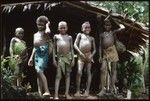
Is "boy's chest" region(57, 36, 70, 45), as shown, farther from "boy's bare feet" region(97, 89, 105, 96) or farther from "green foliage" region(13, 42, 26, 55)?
"boy's bare feet" region(97, 89, 105, 96)

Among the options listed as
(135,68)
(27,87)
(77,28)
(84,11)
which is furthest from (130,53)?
(27,87)

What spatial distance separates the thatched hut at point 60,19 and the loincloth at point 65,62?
113 cm

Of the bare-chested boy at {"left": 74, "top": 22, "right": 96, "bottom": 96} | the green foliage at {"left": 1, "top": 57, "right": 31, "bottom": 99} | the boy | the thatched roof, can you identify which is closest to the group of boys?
the bare-chested boy at {"left": 74, "top": 22, "right": 96, "bottom": 96}

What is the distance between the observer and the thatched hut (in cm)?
1194

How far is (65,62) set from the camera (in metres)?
11.3

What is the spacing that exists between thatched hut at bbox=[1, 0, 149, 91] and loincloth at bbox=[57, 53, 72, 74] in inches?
44.5

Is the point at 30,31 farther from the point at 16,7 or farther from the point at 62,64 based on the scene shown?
the point at 62,64

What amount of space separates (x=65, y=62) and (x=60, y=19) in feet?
7.06

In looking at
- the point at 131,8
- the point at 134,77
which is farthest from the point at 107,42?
the point at 131,8

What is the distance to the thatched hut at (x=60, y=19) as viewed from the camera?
11938mm

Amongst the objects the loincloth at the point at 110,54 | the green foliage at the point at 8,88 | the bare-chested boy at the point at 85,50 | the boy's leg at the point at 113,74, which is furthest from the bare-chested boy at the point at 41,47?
the boy's leg at the point at 113,74

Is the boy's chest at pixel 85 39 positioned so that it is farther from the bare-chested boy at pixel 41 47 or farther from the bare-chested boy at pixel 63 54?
the bare-chested boy at pixel 41 47

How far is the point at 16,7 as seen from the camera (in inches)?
477

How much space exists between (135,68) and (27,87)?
3605 mm
